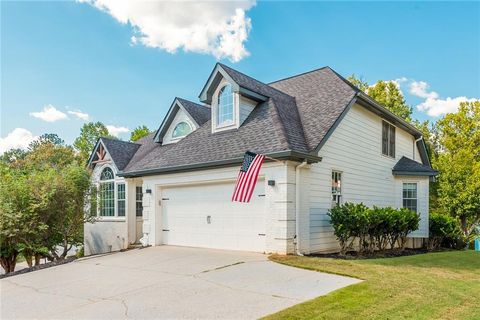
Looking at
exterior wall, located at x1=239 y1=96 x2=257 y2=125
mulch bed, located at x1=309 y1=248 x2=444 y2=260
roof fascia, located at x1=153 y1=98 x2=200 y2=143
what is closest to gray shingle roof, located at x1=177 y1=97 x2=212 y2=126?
roof fascia, located at x1=153 y1=98 x2=200 y2=143

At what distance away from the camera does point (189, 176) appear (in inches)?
489

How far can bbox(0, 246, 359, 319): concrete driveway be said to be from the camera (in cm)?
546

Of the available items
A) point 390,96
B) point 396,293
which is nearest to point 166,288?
point 396,293

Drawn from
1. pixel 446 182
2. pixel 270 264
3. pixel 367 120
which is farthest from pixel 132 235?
pixel 446 182

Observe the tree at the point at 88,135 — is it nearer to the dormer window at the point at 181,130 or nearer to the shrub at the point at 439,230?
the dormer window at the point at 181,130

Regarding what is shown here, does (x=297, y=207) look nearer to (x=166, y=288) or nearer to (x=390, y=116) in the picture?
(x=166, y=288)

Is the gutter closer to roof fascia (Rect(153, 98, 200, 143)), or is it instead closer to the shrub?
roof fascia (Rect(153, 98, 200, 143))

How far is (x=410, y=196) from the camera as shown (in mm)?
15461

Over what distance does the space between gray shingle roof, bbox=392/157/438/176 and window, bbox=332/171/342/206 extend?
452cm

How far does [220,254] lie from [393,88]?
22429 mm

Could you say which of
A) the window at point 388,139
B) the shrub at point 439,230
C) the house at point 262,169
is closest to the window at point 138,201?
the house at point 262,169

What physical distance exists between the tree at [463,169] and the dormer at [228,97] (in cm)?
1362

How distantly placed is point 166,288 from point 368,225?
21.4ft

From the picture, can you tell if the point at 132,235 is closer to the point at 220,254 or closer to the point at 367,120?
the point at 220,254
